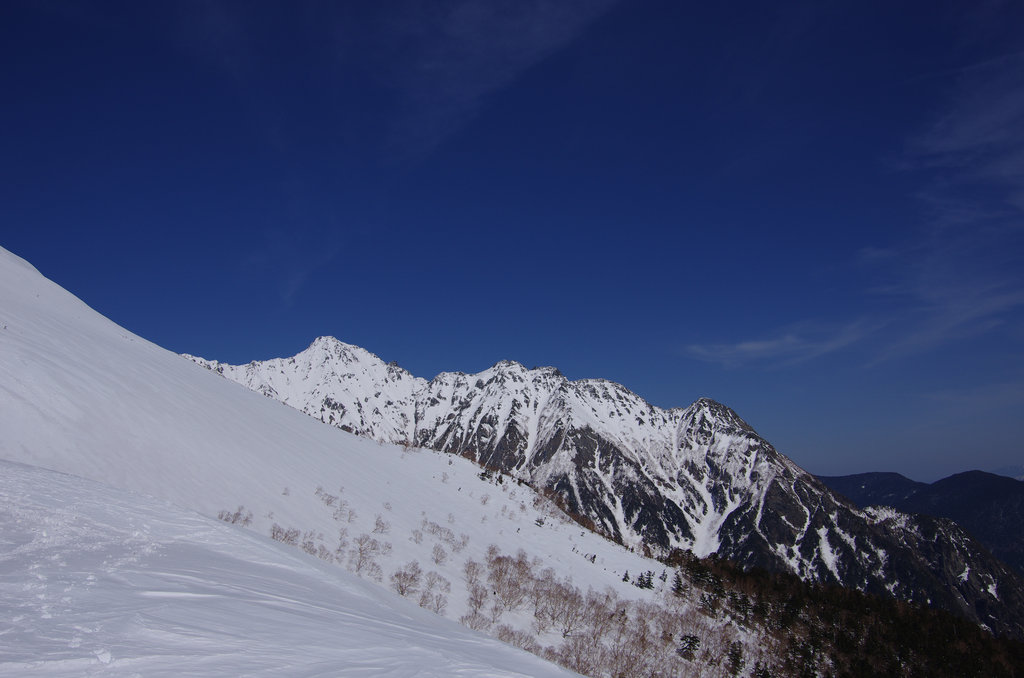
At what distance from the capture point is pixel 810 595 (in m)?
56.0

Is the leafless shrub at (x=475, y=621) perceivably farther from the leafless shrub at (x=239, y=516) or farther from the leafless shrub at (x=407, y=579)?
the leafless shrub at (x=239, y=516)

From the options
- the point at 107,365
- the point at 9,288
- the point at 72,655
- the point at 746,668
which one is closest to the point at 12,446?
the point at 107,365

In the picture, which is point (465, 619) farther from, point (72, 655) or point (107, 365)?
A: point (107, 365)

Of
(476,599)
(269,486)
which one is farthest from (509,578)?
(269,486)

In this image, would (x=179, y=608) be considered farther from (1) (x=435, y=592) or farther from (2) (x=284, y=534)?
(1) (x=435, y=592)

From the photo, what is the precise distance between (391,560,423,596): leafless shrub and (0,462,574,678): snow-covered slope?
13.4m

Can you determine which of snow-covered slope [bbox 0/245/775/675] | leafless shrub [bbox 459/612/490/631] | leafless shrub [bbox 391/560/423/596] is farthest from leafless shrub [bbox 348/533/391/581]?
leafless shrub [bbox 459/612/490/631]

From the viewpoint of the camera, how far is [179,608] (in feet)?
23.1

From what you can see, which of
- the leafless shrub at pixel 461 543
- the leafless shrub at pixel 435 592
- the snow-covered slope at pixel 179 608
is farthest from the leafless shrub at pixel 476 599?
the snow-covered slope at pixel 179 608

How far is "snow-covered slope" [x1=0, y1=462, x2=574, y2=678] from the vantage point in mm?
5481

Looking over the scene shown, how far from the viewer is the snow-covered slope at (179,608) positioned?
548cm

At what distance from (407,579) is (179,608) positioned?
2165 centimetres

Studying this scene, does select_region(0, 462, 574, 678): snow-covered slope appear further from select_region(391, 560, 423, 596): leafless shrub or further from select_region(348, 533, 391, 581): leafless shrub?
select_region(348, 533, 391, 581): leafless shrub

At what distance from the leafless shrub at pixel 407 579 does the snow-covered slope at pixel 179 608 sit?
529 inches
